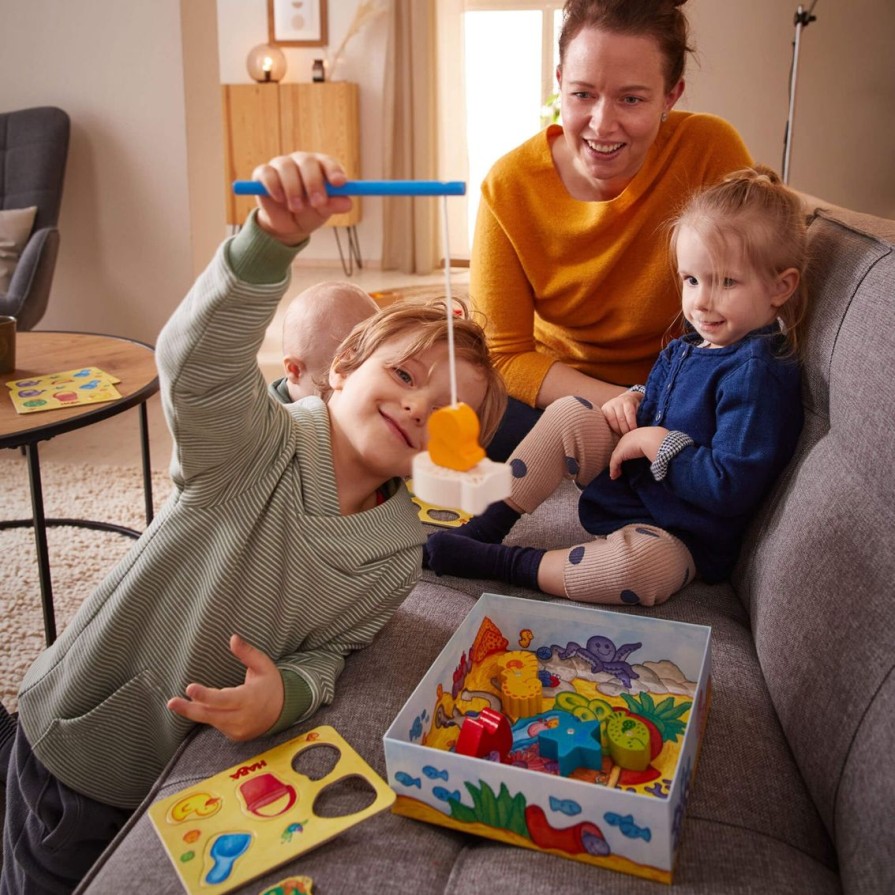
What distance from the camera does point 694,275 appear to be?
4.66ft

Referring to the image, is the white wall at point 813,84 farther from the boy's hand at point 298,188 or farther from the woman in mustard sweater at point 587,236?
the boy's hand at point 298,188

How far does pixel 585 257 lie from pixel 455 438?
3.94ft

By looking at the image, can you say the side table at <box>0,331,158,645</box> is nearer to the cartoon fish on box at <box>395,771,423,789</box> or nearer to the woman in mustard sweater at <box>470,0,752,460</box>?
the woman in mustard sweater at <box>470,0,752,460</box>

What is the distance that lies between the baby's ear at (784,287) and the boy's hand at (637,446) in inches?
10.1

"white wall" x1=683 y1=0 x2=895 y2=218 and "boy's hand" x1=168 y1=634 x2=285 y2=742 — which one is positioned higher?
"white wall" x1=683 y1=0 x2=895 y2=218

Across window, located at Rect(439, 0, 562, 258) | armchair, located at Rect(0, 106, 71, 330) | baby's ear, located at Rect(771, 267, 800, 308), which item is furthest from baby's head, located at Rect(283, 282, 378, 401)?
window, located at Rect(439, 0, 562, 258)

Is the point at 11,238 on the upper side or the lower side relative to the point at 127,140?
lower

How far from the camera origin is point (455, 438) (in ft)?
2.55

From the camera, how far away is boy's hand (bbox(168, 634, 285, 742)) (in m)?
0.98

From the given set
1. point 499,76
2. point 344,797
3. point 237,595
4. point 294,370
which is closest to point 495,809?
point 344,797

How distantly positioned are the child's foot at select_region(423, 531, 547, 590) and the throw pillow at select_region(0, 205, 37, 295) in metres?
2.41

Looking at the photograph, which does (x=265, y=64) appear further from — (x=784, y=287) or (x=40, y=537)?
(x=784, y=287)

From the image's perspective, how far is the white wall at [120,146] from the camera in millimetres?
3512

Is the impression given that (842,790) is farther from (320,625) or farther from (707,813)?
(320,625)
